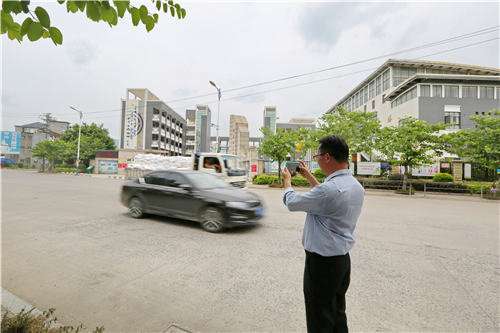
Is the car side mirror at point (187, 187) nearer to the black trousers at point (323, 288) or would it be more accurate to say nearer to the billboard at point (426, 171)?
the black trousers at point (323, 288)

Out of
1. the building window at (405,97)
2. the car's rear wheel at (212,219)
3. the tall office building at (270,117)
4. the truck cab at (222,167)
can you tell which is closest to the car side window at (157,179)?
the car's rear wheel at (212,219)

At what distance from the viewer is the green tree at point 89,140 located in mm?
43750

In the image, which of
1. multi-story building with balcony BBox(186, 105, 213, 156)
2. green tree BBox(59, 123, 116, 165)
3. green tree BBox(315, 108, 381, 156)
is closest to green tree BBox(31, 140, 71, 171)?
green tree BBox(59, 123, 116, 165)

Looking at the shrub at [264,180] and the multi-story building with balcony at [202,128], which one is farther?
the multi-story building with balcony at [202,128]

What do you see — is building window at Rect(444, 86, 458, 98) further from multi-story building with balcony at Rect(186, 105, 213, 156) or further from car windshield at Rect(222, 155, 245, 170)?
multi-story building with balcony at Rect(186, 105, 213, 156)

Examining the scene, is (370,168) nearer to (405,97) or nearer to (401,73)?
(405,97)

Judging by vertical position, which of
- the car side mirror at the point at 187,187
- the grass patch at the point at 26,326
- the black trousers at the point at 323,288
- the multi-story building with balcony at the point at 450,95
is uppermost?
the multi-story building with balcony at the point at 450,95

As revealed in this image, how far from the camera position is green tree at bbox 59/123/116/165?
144 ft

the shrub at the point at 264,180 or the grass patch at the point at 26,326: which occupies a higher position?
the shrub at the point at 264,180

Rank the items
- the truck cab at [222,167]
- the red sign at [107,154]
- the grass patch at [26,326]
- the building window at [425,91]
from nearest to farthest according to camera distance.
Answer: the grass patch at [26,326] → the truck cab at [222,167] → the building window at [425,91] → the red sign at [107,154]

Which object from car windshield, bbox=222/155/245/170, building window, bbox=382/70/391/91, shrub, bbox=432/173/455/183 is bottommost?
shrub, bbox=432/173/455/183

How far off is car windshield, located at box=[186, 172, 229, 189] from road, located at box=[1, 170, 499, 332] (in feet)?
3.80

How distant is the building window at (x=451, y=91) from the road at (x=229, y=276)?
36102mm

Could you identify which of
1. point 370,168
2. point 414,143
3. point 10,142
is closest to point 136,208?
point 370,168
